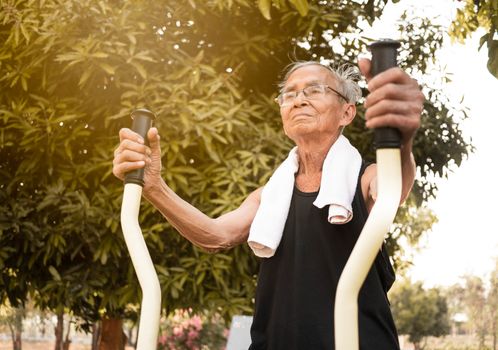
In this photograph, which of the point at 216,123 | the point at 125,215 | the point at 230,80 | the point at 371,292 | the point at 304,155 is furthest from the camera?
the point at 230,80

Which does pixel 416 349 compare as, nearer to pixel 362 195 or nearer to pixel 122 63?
pixel 122 63

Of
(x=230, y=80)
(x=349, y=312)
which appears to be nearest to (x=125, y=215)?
(x=349, y=312)

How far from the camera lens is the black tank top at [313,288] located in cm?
213

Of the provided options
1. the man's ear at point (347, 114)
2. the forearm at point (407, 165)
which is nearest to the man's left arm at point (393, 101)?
the forearm at point (407, 165)

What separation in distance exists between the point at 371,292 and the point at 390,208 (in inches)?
40.4

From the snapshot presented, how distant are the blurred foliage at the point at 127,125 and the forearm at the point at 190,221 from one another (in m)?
3.22

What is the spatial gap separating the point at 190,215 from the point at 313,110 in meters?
0.51

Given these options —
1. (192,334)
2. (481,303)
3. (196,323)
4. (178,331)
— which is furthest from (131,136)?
(481,303)

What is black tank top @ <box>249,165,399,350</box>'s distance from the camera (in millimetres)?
2135

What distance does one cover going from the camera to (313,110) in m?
2.37

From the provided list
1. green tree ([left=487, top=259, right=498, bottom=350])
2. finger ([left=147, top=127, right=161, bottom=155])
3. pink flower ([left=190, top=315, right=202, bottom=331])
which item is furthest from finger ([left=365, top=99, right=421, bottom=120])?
green tree ([left=487, top=259, right=498, bottom=350])

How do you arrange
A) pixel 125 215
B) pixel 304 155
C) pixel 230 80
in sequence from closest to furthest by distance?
pixel 125 215
pixel 304 155
pixel 230 80

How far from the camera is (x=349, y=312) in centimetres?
117

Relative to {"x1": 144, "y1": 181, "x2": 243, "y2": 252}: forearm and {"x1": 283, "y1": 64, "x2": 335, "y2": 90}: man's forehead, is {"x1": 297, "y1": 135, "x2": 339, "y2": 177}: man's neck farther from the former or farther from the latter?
{"x1": 144, "y1": 181, "x2": 243, "y2": 252}: forearm
